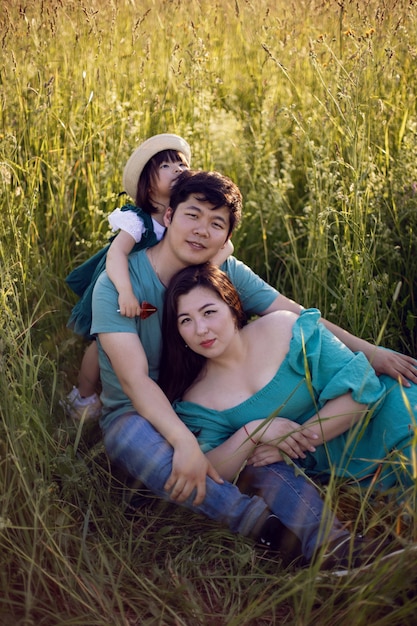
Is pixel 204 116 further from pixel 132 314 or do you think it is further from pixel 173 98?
pixel 132 314

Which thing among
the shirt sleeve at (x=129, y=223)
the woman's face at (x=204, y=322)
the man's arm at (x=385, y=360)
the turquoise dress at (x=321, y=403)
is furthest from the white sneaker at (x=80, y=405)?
the man's arm at (x=385, y=360)

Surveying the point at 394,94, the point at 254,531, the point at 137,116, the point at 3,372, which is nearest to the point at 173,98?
the point at 137,116

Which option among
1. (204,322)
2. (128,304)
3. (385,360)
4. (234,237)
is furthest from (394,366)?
(234,237)

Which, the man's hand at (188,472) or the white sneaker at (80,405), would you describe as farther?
the white sneaker at (80,405)

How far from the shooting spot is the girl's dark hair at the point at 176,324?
2576 mm

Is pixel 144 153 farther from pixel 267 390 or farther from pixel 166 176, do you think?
pixel 267 390

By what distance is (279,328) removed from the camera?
2.65 meters

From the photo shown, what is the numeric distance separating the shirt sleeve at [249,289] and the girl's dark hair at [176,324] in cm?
20

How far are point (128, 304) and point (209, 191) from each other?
479 millimetres

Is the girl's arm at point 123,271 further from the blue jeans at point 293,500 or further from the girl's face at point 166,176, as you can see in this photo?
the blue jeans at point 293,500

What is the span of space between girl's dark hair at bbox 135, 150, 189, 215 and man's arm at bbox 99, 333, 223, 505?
2.00 ft

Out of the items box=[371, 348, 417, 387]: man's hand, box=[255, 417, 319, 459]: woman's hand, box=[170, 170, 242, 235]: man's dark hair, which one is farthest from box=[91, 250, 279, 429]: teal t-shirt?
box=[371, 348, 417, 387]: man's hand

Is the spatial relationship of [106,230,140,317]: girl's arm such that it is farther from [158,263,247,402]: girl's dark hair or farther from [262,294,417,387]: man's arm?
[262,294,417,387]: man's arm

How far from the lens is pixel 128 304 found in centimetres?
254
